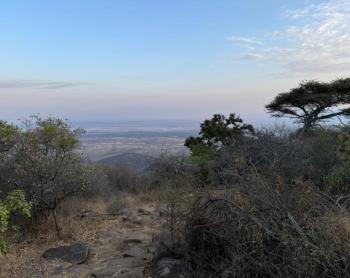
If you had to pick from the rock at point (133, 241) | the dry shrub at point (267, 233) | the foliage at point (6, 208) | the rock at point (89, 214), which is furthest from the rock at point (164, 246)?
the rock at point (89, 214)

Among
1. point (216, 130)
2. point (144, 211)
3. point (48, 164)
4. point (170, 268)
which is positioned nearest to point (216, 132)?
point (216, 130)

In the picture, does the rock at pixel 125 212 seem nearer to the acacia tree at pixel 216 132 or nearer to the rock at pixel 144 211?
the rock at pixel 144 211

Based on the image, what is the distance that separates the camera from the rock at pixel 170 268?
262 inches

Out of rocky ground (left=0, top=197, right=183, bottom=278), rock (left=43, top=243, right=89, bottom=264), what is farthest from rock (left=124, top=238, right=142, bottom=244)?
rock (left=43, top=243, right=89, bottom=264)

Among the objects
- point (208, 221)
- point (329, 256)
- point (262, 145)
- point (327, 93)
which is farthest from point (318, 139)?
point (329, 256)

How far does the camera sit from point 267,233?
5.50 meters

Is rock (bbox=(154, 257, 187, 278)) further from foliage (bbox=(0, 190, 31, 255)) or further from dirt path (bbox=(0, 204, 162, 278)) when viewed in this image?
foliage (bbox=(0, 190, 31, 255))

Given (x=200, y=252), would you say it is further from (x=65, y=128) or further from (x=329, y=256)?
(x=65, y=128)

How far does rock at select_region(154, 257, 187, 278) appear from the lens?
6.66 meters

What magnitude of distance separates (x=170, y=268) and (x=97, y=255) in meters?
2.44

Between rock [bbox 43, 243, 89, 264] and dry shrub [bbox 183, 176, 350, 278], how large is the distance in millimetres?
2574

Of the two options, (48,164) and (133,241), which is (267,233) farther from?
(48,164)

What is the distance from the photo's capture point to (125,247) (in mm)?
9258

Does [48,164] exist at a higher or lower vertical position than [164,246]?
higher
